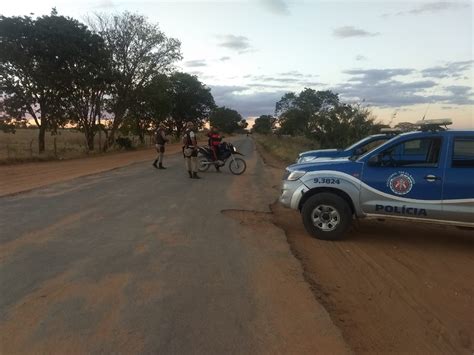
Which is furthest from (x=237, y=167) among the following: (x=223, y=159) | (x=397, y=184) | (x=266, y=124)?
(x=266, y=124)

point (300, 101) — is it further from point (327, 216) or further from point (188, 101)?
point (327, 216)

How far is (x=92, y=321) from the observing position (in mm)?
4172

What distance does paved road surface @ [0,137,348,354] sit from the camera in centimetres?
389

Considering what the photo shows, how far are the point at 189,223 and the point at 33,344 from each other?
468 cm

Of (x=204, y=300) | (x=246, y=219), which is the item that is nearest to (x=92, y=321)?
(x=204, y=300)

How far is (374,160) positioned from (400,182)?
52 centimetres

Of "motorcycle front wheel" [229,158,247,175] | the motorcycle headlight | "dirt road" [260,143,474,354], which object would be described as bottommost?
"dirt road" [260,143,474,354]

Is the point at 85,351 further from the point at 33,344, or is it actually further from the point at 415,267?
the point at 415,267

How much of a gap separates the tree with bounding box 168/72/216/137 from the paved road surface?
55439mm

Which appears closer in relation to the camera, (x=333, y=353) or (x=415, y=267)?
(x=333, y=353)

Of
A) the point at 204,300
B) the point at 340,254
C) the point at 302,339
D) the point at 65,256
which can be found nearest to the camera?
the point at 302,339

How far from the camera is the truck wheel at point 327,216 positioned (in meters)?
7.38

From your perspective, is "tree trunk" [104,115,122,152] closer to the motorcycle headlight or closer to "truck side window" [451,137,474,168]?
the motorcycle headlight

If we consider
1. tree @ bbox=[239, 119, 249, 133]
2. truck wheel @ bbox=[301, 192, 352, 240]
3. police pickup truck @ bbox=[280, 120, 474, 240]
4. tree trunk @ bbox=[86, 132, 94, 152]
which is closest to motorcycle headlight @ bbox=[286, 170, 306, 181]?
police pickup truck @ bbox=[280, 120, 474, 240]
